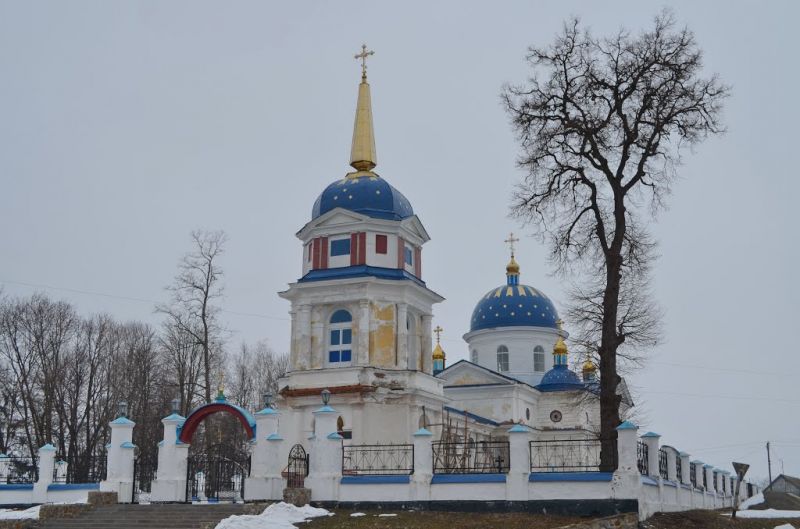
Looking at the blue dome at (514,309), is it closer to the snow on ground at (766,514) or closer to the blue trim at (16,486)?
the snow on ground at (766,514)

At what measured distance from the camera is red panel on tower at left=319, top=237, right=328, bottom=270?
112ft

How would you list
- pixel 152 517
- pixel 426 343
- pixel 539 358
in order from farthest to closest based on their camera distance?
pixel 539 358
pixel 426 343
pixel 152 517

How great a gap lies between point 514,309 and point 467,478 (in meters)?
33.4

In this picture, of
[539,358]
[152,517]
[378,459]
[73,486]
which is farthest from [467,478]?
[539,358]

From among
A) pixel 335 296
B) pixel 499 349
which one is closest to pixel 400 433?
pixel 335 296

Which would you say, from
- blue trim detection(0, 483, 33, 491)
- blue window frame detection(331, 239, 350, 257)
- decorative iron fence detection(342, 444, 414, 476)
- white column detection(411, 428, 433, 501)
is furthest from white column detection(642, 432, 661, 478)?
blue trim detection(0, 483, 33, 491)

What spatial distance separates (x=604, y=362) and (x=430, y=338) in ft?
38.3

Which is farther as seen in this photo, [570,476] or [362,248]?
[362,248]

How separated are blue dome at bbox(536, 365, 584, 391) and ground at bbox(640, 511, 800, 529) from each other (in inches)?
970

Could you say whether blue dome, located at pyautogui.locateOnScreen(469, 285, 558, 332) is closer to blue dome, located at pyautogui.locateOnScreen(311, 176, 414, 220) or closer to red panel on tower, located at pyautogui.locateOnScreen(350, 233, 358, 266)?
blue dome, located at pyautogui.locateOnScreen(311, 176, 414, 220)

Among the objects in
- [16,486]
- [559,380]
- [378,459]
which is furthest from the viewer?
[559,380]

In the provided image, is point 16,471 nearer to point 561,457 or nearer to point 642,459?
point 561,457

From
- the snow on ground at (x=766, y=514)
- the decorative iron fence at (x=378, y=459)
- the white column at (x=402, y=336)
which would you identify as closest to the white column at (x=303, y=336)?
the white column at (x=402, y=336)

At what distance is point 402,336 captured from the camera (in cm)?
3297
